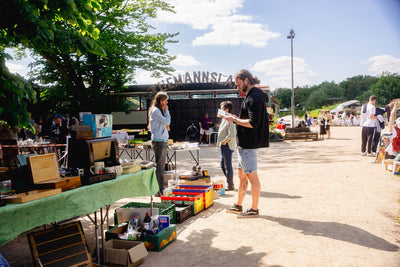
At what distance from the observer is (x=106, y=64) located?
18812 millimetres

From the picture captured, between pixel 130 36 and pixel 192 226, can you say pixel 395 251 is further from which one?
pixel 130 36

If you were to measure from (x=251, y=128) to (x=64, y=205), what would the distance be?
283cm

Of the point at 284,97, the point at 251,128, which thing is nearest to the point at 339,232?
the point at 251,128

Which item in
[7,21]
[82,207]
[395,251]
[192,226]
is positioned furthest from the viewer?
[192,226]

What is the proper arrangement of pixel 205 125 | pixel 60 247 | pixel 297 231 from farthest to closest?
pixel 205 125, pixel 297 231, pixel 60 247

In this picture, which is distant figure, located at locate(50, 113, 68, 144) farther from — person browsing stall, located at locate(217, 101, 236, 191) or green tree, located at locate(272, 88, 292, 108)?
green tree, located at locate(272, 88, 292, 108)

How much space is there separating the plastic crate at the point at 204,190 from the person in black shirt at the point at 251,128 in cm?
84

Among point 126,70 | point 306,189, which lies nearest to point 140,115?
point 126,70

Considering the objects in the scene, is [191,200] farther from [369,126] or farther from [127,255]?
[369,126]

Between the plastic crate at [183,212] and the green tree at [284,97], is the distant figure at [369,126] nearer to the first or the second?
the plastic crate at [183,212]

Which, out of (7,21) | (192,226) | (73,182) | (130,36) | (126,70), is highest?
(130,36)

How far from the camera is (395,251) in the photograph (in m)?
3.47

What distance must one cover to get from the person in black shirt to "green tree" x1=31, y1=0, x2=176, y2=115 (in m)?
14.2

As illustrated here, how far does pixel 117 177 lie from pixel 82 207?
2.22 feet
